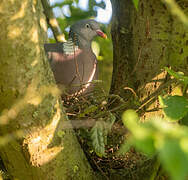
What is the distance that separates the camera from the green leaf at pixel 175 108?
94 centimetres

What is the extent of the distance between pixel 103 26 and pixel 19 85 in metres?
1.64

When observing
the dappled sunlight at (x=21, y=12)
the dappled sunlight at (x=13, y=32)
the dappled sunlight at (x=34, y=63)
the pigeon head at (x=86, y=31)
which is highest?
the dappled sunlight at (x=21, y=12)

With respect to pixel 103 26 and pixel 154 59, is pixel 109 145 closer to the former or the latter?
pixel 154 59

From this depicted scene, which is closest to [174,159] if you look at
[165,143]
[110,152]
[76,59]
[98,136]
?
[165,143]

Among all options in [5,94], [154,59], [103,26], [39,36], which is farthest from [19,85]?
[103,26]

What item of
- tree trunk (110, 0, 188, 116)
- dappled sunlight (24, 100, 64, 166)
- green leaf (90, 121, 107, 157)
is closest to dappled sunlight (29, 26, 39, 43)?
dappled sunlight (24, 100, 64, 166)

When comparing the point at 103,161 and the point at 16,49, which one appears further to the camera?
the point at 103,161

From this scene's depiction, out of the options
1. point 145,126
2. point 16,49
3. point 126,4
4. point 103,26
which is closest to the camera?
point 145,126

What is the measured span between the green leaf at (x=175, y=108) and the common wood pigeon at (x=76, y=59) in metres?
0.91

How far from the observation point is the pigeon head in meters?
2.46

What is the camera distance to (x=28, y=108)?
3.68 feet

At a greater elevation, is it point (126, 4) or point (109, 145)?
point (126, 4)

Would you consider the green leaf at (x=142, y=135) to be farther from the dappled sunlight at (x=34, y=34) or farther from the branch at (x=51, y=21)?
the branch at (x=51, y=21)

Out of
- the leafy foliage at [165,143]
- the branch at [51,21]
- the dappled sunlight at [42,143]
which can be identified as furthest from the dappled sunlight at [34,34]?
the branch at [51,21]
